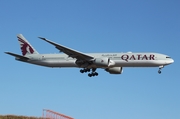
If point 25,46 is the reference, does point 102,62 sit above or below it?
below

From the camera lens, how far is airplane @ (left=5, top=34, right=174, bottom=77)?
55625 mm

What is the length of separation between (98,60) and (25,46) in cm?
1911

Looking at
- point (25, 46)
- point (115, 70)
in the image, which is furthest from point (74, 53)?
point (25, 46)

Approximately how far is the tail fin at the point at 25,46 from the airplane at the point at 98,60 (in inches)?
161

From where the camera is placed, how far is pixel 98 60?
56219 mm

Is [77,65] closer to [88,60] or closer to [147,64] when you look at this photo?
[88,60]

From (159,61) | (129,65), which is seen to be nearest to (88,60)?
(129,65)

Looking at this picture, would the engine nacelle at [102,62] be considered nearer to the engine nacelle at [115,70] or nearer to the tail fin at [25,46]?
the engine nacelle at [115,70]

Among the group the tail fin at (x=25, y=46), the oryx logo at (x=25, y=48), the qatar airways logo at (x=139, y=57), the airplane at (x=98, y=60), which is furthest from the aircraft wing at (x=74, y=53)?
the oryx logo at (x=25, y=48)

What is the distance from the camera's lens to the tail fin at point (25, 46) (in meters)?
67.4

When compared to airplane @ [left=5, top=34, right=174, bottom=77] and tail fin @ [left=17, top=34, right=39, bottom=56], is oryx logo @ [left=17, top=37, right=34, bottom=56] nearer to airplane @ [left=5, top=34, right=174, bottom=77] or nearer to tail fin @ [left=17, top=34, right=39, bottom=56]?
tail fin @ [left=17, top=34, right=39, bottom=56]

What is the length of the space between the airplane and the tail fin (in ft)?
13.4

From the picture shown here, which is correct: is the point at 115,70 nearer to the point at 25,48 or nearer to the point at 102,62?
the point at 102,62

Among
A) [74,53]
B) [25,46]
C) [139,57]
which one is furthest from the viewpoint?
[25,46]
